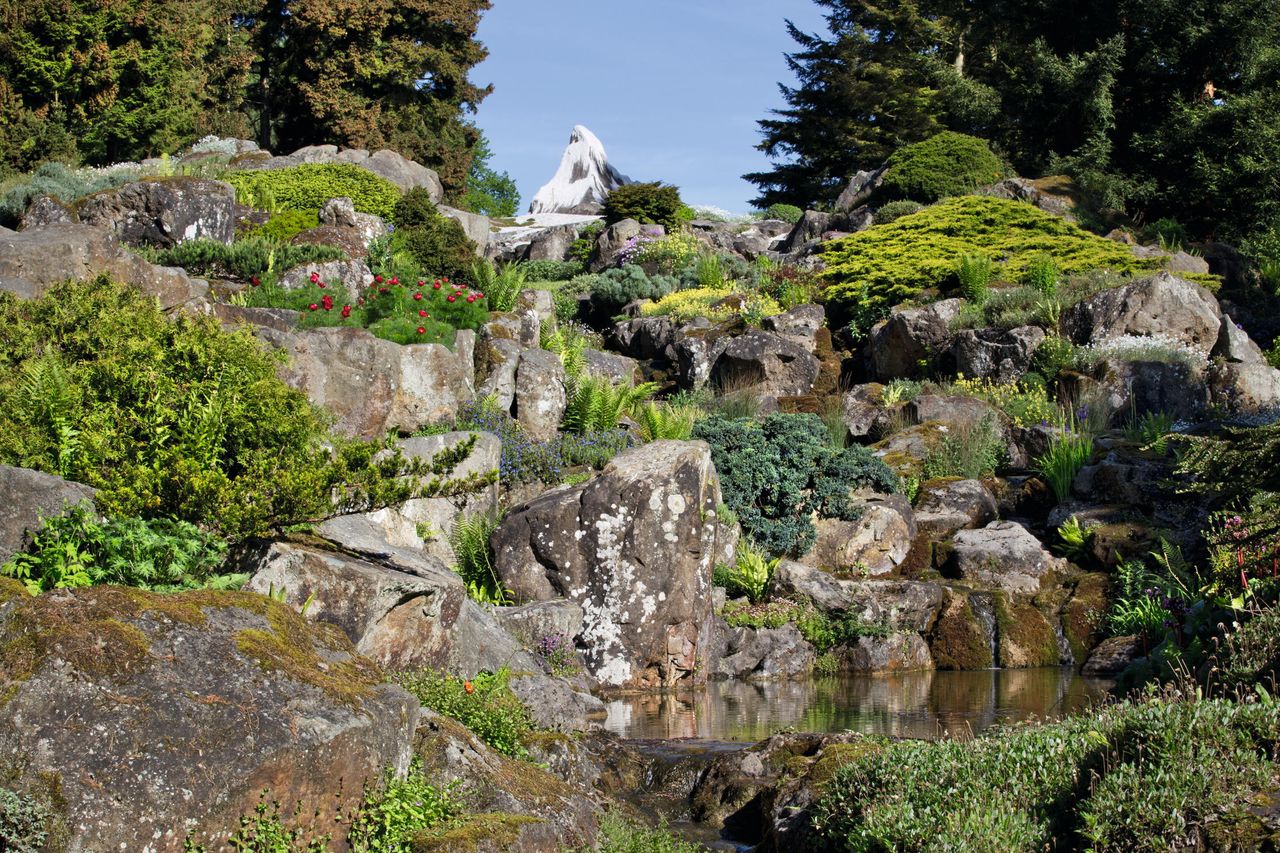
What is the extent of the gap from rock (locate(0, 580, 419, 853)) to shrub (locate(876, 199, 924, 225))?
24.9 metres

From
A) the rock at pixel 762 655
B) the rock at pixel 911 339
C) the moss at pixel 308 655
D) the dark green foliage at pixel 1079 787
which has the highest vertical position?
the rock at pixel 911 339

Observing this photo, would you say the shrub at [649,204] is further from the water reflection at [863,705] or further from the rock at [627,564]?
Result: the water reflection at [863,705]

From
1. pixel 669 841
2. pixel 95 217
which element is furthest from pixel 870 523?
pixel 95 217

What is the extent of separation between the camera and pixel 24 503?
20.1ft

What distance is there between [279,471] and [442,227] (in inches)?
624

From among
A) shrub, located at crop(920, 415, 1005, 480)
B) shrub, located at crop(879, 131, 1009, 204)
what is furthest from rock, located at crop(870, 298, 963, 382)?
shrub, located at crop(879, 131, 1009, 204)

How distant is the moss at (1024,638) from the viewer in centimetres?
1341

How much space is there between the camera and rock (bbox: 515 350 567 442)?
16688mm

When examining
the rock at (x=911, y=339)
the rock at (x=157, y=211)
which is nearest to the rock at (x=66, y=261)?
the rock at (x=157, y=211)

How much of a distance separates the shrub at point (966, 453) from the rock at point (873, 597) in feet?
11.2

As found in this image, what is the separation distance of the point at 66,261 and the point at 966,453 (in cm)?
1254

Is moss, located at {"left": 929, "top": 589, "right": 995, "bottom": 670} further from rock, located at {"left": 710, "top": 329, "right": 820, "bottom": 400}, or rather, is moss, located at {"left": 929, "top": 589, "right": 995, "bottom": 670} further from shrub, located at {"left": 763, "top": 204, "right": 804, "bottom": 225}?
shrub, located at {"left": 763, "top": 204, "right": 804, "bottom": 225}

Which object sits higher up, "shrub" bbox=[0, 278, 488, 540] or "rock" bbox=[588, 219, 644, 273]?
"rock" bbox=[588, 219, 644, 273]

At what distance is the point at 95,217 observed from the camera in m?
19.2
